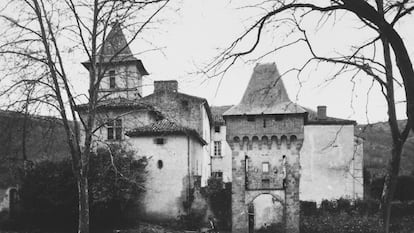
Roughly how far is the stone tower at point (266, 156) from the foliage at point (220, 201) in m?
1.84

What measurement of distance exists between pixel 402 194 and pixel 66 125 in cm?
3237

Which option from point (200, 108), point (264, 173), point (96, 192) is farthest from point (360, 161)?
point (96, 192)

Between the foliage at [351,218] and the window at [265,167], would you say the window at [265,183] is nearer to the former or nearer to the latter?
the window at [265,167]

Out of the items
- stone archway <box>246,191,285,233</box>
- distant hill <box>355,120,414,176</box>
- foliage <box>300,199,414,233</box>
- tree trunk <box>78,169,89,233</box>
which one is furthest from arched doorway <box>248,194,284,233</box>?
distant hill <box>355,120,414,176</box>

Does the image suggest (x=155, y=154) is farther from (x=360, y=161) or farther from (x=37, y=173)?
(x=360, y=161)

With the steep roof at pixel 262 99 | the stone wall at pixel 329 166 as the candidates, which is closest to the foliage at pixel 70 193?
the steep roof at pixel 262 99

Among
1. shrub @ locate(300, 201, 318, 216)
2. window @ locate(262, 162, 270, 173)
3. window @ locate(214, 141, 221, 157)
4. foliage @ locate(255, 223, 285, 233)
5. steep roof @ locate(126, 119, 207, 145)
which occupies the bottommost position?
foliage @ locate(255, 223, 285, 233)

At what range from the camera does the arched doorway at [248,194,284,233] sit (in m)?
28.2

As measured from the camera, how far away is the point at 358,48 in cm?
777

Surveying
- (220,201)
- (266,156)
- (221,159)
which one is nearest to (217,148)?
(221,159)

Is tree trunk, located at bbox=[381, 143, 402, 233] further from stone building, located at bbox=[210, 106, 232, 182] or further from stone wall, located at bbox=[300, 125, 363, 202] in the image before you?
stone building, located at bbox=[210, 106, 232, 182]

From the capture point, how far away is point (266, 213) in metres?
31.4

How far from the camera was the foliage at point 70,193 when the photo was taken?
94.3 feet

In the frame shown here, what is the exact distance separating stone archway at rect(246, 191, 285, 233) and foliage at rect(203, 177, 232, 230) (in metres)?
1.35
